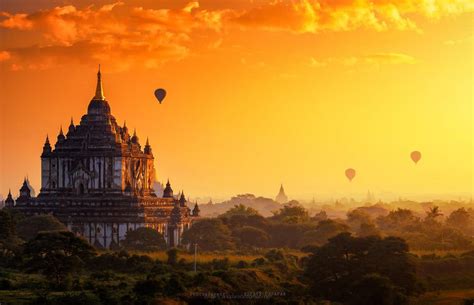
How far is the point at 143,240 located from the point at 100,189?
12.2 metres

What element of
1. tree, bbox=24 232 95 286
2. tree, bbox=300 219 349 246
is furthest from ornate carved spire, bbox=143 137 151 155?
tree, bbox=24 232 95 286

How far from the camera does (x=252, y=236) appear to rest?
13325 cm

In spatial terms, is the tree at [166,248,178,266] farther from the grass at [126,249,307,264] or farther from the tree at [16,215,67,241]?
the tree at [16,215,67,241]

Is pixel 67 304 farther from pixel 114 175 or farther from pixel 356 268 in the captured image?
pixel 114 175

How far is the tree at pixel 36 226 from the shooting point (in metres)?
117

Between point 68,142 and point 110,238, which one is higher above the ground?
point 68,142

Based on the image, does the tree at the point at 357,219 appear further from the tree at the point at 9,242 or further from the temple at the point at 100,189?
the tree at the point at 9,242

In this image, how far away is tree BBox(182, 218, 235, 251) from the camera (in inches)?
4951

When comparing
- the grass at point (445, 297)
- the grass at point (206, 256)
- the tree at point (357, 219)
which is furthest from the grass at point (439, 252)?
the tree at point (357, 219)

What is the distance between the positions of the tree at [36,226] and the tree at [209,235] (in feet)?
50.5

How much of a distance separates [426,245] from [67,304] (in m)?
60.0

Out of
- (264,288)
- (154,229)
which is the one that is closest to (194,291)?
(264,288)

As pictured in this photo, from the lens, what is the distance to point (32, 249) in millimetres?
90062

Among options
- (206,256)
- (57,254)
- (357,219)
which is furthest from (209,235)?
(357,219)
